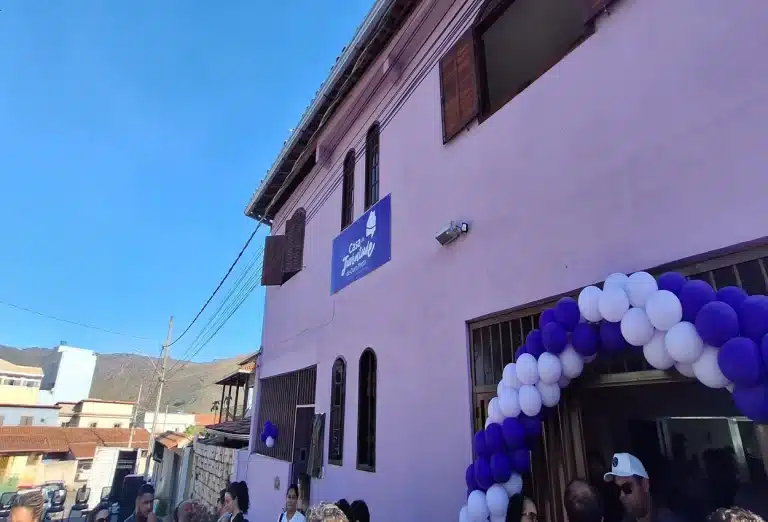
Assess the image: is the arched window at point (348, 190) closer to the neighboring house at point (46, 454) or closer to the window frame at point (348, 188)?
the window frame at point (348, 188)

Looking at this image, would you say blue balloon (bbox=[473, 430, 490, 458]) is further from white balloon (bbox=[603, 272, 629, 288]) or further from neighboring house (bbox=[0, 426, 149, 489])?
neighboring house (bbox=[0, 426, 149, 489])

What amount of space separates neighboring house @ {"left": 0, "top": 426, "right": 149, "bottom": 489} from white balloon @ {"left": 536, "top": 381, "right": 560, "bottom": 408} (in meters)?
32.8

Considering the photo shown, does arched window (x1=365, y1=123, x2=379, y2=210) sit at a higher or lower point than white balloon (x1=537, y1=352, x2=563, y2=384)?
higher

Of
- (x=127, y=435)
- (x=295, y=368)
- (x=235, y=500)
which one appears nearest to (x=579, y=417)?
(x=235, y=500)

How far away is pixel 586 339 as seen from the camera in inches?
110

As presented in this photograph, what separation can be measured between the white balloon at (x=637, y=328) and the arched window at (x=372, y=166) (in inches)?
193

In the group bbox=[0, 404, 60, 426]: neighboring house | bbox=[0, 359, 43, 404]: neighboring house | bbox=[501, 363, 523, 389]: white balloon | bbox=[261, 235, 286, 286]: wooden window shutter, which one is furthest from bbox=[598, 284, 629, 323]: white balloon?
bbox=[0, 359, 43, 404]: neighboring house

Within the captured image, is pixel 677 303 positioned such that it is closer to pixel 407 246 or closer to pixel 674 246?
pixel 674 246

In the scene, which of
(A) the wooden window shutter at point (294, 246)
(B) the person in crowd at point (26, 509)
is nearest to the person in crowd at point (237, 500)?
(B) the person in crowd at point (26, 509)

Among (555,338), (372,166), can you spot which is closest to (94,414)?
(372,166)

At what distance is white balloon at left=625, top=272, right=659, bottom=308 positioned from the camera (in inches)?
98.8

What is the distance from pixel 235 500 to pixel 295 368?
3.85 meters

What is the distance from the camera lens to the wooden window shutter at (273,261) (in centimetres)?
1037

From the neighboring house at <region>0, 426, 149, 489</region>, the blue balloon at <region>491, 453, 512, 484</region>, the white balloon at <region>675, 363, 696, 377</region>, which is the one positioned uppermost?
the white balloon at <region>675, 363, 696, 377</region>
